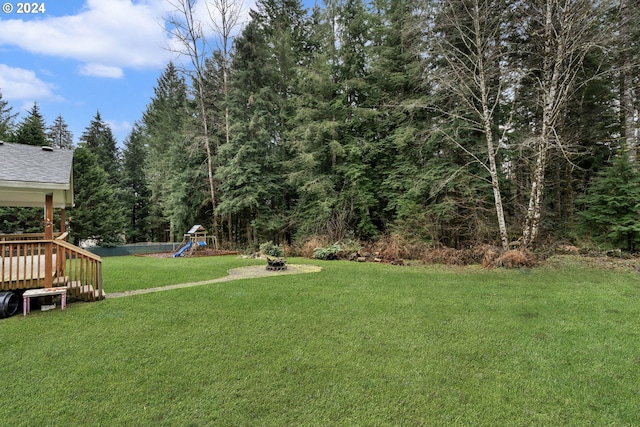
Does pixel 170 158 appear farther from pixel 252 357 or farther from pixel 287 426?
pixel 287 426

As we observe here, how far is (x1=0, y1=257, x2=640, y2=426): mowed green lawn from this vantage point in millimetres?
2465

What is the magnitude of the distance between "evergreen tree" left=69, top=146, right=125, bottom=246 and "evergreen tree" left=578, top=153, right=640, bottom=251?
22.9 m

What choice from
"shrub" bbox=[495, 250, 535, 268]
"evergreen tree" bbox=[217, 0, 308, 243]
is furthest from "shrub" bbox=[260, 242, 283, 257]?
"shrub" bbox=[495, 250, 535, 268]

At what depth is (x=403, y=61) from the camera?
14.1 metres

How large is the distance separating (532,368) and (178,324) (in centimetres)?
453

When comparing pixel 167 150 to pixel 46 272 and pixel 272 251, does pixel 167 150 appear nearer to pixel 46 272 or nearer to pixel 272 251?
pixel 272 251

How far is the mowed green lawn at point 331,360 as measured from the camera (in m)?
2.46

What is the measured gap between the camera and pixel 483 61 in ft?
36.1

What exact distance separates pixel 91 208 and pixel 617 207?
Answer: 24299mm

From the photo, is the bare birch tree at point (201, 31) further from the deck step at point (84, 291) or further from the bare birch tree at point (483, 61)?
the bare birch tree at point (483, 61)

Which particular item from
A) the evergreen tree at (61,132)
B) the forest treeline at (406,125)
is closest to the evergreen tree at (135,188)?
the forest treeline at (406,125)

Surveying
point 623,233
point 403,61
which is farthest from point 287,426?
point 403,61

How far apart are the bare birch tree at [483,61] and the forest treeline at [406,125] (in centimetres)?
8

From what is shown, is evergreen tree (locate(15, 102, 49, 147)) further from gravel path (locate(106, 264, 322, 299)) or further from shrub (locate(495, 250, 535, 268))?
shrub (locate(495, 250, 535, 268))
